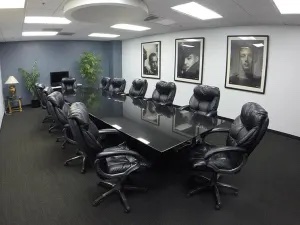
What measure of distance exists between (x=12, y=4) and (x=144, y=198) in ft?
9.19

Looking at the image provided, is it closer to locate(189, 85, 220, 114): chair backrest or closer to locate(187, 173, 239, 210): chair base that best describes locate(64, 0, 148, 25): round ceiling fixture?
locate(189, 85, 220, 114): chair backrest

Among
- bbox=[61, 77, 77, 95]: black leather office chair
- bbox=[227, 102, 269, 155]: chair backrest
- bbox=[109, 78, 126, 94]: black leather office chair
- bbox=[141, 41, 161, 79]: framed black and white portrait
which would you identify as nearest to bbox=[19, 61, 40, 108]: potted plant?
bbox=[61, 77, 77, 95]: black leather office chair

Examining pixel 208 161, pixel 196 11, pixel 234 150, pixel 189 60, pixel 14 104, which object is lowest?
pixel 14 104

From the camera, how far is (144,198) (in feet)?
8.46

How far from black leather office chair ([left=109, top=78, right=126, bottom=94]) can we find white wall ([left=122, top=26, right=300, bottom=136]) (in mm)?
1798

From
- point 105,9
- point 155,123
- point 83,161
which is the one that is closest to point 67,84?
point 83,161

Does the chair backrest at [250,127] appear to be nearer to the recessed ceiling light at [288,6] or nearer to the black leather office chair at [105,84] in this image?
the recessed ceiling light at [288,6]

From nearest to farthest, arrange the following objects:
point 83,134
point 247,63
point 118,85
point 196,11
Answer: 1. point 83,134
2. point 196,11
3. point 247,63
4. point 118,85

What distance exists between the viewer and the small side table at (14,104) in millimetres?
6873

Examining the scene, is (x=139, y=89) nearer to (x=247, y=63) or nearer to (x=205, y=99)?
(x=205, y=99)

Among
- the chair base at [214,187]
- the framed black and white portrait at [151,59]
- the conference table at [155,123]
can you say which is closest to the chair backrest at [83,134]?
the conference table at [155,123]

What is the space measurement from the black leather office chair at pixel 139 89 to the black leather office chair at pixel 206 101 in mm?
1569

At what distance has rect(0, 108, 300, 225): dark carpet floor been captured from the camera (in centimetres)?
227

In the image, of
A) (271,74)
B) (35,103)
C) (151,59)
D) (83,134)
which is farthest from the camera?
(151,59)
